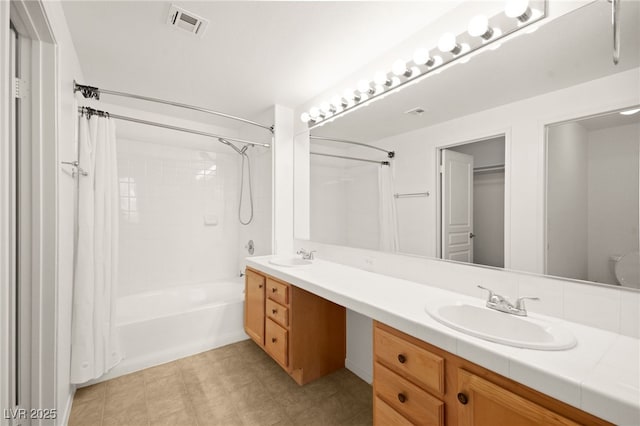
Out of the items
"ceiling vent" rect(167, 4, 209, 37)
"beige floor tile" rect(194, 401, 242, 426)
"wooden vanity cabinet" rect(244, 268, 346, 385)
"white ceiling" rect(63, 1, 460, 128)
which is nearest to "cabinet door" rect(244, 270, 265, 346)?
"wooden vanity cabinet" rect(244, 268, 346, 385)

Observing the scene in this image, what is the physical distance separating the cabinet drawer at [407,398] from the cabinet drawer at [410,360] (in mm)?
28

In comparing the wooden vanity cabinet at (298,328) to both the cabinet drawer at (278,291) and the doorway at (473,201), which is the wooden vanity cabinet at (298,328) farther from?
the doorway at (473,201)

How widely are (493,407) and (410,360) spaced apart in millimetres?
304

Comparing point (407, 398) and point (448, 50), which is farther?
point (448, 50)

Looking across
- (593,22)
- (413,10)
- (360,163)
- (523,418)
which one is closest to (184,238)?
(360,163)

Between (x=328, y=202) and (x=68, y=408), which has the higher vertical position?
(x=328, y=202)

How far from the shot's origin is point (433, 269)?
5.22ft

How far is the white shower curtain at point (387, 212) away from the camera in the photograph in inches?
73.8

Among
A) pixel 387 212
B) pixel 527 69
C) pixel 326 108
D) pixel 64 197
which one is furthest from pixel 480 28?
pixel 64 197

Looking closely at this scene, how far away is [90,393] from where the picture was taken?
189 centimetres

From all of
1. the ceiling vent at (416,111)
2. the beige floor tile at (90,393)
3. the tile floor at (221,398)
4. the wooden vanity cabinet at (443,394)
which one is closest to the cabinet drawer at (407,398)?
the wooden vanity cabinet at (443,394)

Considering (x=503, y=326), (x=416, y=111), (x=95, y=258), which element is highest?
(x=416, y=111)

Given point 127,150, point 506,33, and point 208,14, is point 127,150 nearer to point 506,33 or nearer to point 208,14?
point 208,14

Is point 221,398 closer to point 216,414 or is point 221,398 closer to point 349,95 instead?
point 216,414
